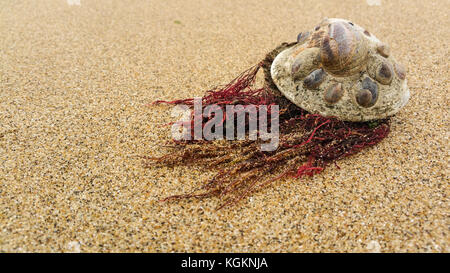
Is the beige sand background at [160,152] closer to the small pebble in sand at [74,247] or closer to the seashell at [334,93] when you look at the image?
the small pebble in sand at [74,247]

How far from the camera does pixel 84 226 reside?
63.9 inches

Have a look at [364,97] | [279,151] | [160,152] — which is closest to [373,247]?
[279,151]

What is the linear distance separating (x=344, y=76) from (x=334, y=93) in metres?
A: 0.12

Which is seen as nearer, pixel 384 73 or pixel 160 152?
pixel 384 73

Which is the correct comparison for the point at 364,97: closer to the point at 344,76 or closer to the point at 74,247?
the point at 344,76

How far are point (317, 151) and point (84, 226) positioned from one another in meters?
1.33

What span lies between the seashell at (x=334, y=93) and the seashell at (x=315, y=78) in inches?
2.9

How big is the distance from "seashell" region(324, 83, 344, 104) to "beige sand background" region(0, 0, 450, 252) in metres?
0.38

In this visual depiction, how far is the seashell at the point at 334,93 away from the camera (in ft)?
6.43

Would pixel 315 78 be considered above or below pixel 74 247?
above

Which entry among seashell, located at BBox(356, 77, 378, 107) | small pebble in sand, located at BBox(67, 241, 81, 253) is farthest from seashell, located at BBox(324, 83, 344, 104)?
small pebble in sand, located at BBox(67, 241, 81, 253)

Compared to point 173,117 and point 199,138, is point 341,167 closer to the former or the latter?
point 199,138

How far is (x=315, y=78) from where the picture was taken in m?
1.99
